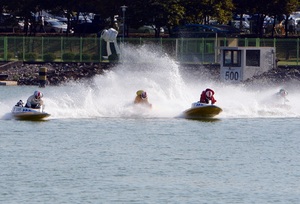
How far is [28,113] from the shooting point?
109 ft

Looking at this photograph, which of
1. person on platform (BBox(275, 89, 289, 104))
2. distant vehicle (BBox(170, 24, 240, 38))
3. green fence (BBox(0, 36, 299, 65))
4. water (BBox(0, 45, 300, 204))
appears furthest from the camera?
distant vehicle (BBox(170, 24, 240, 38))

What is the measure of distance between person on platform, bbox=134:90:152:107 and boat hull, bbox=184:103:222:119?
134 cm

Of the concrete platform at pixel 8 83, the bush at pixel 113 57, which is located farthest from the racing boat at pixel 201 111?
the bush at pixel 113 57

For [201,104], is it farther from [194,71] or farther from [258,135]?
[194,71]

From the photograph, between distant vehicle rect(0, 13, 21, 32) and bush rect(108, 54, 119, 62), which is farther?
distant vehicle rect(0, 13, 21, 32)

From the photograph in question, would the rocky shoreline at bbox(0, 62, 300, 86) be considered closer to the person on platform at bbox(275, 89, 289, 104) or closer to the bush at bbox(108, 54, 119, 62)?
the bush at bbox(108, 54, 119, 62)

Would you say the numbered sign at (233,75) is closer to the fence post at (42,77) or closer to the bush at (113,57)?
the fence post at (42,77)

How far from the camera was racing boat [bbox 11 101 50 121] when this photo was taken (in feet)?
109

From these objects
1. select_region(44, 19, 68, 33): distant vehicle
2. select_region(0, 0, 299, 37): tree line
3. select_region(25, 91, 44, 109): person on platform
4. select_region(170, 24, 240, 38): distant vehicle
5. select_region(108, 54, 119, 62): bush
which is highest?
select_region(0, 0, 299, 37): tree line

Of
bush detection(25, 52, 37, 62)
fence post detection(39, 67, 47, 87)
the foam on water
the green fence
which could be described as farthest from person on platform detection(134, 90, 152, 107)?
bush detection(25, 52, 37, 62)

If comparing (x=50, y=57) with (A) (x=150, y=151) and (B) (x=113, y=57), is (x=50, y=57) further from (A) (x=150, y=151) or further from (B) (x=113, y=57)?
(A) (x=150, y=151)

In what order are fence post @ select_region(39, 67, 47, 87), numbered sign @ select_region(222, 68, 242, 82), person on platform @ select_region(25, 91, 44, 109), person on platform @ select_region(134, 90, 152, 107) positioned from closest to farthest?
person on platform @ select_region(25, 91, 44, 109), person on platform @ select_region(134, 90, 152, 107), numbered sign @ select_region(222, 68, 242, 82), fence post @ select_region(39, 67, 47, 87)

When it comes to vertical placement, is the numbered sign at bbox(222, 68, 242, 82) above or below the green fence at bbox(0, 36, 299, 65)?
below

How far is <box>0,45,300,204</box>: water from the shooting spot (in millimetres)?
22859
